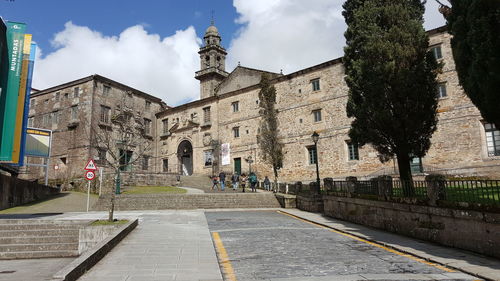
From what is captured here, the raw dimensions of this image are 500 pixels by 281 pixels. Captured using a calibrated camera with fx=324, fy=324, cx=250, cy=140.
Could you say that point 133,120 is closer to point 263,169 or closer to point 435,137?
point 263,169

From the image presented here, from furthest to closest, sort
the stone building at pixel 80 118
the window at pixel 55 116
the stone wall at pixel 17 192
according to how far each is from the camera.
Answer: the window at pixel 55 116 < the stone building at pixel 80 118 < the stone wall at pixel 17 192

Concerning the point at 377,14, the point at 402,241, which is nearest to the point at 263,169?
the point at 377,14

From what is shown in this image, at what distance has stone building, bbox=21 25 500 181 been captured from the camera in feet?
68.8

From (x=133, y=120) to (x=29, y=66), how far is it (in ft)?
75.4

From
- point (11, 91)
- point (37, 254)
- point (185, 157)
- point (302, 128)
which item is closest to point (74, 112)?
point (185, 157)

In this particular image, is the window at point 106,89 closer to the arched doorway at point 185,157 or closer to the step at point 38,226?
the arched doorway at point 185,157

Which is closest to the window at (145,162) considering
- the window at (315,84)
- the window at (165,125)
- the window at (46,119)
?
the window at (165,125)

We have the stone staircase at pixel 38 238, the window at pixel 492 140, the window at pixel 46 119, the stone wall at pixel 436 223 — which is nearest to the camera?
the stone wall at pixel 436 223

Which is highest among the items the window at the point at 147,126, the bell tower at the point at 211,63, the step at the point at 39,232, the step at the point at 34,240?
the bell tower at the point at 211,63

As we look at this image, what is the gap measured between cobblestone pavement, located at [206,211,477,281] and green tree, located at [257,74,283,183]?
65.5 ft

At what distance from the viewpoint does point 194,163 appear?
119 feet

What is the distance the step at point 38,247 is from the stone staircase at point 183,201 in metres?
9.84

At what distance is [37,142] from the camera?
2339cm

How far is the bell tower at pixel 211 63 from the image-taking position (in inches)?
1623
